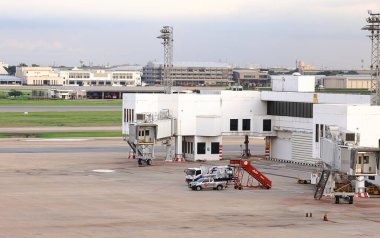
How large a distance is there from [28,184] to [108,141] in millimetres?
61907

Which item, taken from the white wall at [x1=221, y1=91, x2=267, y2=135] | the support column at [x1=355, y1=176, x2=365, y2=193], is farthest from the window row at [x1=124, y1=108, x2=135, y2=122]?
the support column at [x1=355, y1=176, x2=365, y2=193]

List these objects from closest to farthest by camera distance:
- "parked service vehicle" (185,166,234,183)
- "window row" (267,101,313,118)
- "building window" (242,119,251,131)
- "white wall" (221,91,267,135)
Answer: "parked service vehicle" (185,166,234,183) < "window row" (267,101,313,118) < "white wall" (221,91,267,135) < "building window" (242,119,251,131)

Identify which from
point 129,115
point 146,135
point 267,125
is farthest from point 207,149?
point 129,115

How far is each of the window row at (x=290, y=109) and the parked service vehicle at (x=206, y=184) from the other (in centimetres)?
2816

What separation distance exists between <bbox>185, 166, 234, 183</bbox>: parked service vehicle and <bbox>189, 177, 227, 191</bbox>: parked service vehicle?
51 centimetres

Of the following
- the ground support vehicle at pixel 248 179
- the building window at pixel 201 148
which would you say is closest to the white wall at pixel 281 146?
the building window at pixel 201 148

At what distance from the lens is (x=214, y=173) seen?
89.4 m

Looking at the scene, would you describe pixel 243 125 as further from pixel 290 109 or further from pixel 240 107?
pixel 290 109

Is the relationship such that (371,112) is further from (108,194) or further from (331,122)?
(108,194)

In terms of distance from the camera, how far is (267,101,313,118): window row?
11300cm

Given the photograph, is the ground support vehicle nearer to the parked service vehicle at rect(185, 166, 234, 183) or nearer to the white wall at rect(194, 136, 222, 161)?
the parked service vehicle at rect(185, 166, 234, 183)

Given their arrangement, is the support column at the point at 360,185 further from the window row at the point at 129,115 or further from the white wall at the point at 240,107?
the window row at the point at 129,115

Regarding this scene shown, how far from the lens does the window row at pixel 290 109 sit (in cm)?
11300

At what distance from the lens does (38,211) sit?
70125mm
